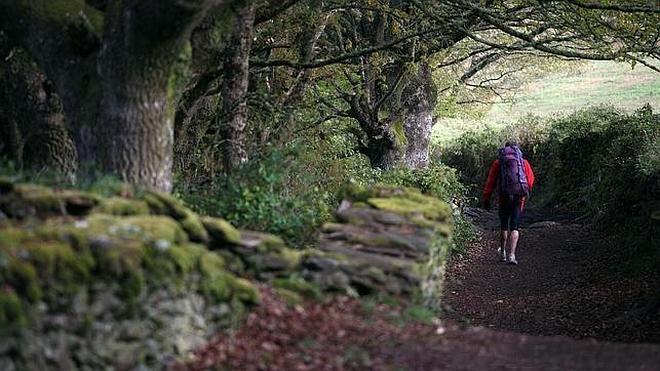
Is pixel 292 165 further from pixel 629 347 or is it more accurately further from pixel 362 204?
pixel 629 347

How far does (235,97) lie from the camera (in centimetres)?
1032

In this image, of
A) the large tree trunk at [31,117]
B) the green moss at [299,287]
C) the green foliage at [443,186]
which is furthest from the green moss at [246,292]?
the green foliage at [443,186]

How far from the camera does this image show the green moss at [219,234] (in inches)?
244

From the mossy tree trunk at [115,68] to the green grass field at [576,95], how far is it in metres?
25.2

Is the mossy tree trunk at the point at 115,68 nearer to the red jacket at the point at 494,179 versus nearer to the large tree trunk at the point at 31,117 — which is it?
the large tree trunk at the point at 31,117

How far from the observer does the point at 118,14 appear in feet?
23.3

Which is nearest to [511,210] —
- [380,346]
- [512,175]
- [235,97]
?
[512,175]

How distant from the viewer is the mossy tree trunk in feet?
22.6

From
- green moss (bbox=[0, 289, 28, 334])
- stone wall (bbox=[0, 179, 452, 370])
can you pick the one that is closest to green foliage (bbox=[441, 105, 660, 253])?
stone wall (bbox=[0, 179, 452, 370])

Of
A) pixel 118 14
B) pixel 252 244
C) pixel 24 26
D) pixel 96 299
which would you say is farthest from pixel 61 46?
pixel 96 299

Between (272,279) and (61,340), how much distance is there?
214 centimetres

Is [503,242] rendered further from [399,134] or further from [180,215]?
[180,215]

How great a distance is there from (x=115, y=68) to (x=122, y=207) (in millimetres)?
1911

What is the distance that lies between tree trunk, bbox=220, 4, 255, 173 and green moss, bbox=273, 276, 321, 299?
385cm
